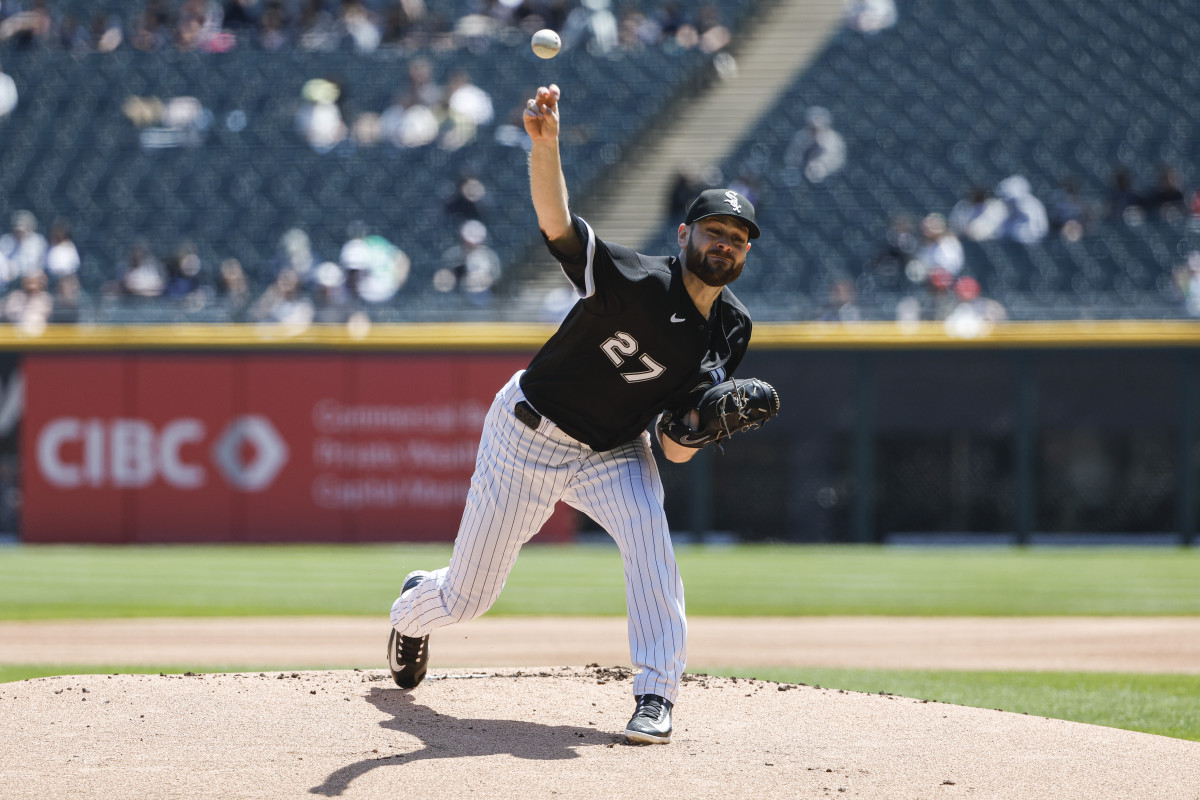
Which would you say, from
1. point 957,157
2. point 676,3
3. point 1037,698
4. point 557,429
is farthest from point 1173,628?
point 676,3

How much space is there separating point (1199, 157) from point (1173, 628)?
384 inches

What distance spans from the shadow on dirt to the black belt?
945 mm

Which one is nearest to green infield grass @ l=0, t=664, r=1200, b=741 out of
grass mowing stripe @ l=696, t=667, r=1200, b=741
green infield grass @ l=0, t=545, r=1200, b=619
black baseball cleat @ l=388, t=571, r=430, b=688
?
grass mowing stripe @ l=696, t=667, r=1200, b=741

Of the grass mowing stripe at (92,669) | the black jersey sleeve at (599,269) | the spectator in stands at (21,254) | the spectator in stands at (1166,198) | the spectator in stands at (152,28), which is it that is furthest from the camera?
the spectator in stands at (152,28)

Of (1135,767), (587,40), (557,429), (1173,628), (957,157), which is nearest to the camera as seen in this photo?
(1135,767)

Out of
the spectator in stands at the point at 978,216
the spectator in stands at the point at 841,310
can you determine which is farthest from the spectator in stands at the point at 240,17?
the spectator in stands at the point at 978,216

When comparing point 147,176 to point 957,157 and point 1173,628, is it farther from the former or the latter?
point 1173,628

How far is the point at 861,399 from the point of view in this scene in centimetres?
1520

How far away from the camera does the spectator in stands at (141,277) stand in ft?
52.7

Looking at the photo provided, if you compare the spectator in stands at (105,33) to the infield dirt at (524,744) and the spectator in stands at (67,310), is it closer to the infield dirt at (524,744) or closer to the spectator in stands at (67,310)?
the spectator in stands at (67,310)

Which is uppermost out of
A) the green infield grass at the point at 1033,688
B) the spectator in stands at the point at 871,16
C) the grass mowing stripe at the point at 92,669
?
the spectator in stands at the point at 871,16

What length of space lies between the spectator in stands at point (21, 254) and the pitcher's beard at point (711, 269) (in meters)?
13.6

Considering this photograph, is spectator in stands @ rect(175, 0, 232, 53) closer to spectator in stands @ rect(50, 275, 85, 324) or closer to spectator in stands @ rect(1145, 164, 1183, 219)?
spectator in stands @ rect(50, 275, 85, 324)

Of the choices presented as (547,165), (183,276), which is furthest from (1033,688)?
(183,276)
